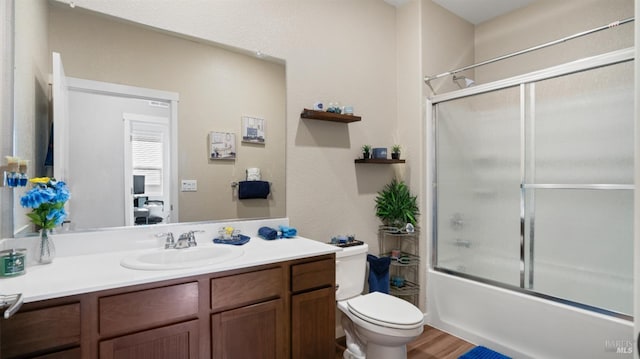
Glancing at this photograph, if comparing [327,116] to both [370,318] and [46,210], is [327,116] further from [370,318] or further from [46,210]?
[46,210]

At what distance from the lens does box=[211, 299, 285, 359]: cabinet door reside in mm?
1407

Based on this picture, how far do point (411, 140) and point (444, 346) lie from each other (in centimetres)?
167

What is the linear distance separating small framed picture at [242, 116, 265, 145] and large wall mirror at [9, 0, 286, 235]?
0.01 metres

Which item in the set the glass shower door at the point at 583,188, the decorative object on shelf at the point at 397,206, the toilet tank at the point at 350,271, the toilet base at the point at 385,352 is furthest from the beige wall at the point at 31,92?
the glass shower door at the point at 583,188

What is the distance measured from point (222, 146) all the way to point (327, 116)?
0.77 metres

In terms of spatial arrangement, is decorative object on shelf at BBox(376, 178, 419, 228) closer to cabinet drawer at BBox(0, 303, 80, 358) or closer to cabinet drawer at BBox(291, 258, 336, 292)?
cabinet drawer at BBox(291, 258, 336, 292)

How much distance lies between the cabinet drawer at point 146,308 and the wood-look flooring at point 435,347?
4.55 ft

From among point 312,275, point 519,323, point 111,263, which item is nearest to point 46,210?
point 111,263

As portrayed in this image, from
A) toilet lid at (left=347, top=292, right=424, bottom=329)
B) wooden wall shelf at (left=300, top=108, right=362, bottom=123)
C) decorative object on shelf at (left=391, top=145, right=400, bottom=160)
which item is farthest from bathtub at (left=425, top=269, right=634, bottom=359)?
wooden wall shelf at (left=300, top=108, right=362, bottom=123)

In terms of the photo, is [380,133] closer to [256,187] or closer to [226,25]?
[256,187]

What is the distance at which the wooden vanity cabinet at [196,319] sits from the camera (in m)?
1.08

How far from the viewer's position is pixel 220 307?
4.62 feet

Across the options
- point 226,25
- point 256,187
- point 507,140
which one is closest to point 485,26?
point 507,140

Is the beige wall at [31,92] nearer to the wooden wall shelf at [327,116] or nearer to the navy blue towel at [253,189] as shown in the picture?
the navy blue towel at [253,189]
